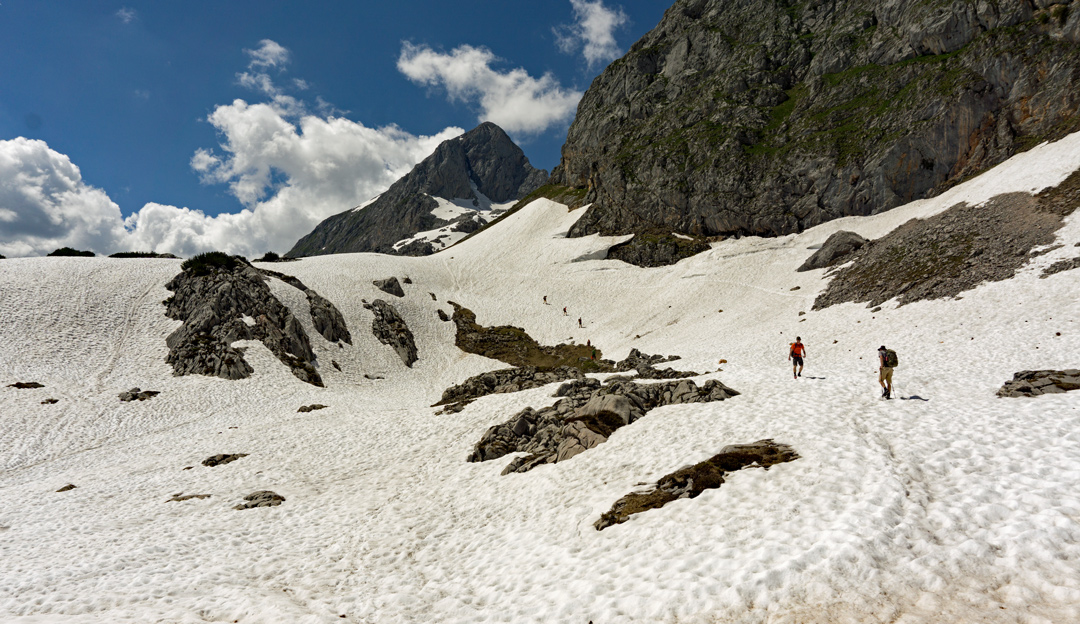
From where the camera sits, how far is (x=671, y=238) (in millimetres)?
69750

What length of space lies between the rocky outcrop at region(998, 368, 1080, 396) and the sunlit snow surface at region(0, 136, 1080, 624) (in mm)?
763

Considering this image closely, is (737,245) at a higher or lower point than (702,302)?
higher

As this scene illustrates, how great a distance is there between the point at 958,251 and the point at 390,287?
199ft

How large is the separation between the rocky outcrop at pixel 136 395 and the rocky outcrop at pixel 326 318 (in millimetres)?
16297

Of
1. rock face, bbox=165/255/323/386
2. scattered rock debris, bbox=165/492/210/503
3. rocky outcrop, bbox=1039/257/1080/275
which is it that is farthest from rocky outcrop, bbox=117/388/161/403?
rocky outcrop, bbox=1039/257/1080/275

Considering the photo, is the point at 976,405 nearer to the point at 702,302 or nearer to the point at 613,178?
the point at 702,302

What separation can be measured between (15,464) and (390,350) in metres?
29.8

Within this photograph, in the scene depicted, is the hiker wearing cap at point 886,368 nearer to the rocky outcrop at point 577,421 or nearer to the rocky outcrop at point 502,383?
the rocky outcrop at point 577,421

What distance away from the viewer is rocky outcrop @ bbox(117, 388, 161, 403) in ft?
107

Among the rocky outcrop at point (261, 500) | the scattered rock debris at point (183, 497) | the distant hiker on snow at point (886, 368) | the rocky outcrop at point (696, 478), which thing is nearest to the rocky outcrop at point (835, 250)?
the distant hiker on snow at point (886, 368)

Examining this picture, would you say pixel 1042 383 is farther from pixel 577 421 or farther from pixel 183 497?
pixel 183 497

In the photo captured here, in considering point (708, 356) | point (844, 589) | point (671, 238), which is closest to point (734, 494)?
point (844, 589)

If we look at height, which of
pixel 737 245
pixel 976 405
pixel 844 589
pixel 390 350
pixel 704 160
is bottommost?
pixel 844 589

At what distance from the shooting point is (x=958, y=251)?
34.6m
